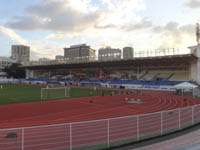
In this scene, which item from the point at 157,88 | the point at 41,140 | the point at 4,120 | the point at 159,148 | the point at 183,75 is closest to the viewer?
the point at 159,148

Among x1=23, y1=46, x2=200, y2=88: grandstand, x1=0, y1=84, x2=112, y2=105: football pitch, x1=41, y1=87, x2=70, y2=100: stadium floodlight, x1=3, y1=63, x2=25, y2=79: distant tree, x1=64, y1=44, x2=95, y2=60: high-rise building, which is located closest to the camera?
x1=0, y1=84, x2=112, y2=105: football pitch

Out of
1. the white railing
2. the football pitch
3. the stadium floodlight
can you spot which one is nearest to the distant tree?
the football pitch

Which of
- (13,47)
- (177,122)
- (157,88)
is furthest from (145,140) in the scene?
(13,47)

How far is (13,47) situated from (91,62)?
16877 centimetres

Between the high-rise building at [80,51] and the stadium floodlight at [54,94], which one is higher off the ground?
the high-rise building at [80,51]

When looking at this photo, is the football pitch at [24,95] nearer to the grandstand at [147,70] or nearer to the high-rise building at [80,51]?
the grandstand at [147,70]

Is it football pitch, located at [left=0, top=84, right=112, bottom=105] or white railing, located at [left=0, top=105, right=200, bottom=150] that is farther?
football pitch, located at [left=0, top=84, right=112, bottom=105]

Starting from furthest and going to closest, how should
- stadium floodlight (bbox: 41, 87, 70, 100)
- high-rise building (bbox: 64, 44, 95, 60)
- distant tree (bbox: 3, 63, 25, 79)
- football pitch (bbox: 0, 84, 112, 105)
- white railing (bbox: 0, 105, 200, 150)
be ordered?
high-rise building (bbox: 64, 44, 95, 60) → distant tree (bbox: 3, 63, 25, 79) → stadium floodlight (bbox: 41, 87, 70, 100) → football pitch (bbox: 0, 84, 112, 105) → white railing (bbox: 0, 105, 200, 150)

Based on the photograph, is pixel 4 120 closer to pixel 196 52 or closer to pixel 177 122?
pixel 177 122

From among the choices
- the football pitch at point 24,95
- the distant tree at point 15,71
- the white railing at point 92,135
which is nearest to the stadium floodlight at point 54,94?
the football pitch at point 24,95

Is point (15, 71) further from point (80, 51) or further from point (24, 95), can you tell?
point (24, 95)

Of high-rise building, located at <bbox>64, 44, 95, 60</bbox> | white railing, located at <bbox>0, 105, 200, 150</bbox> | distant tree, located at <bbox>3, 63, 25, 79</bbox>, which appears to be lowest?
white railing, located at <bbox>0, 105, 200, 150</bbox>

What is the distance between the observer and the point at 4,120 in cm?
1242

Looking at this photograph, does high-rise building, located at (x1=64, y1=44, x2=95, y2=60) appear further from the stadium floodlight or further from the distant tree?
the stadium floodlight
